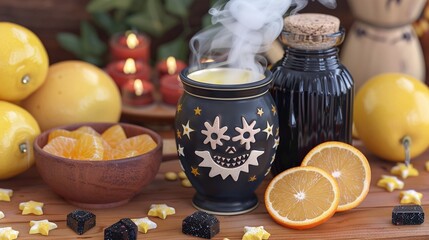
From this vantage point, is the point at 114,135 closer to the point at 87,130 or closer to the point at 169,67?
the point at 87,130

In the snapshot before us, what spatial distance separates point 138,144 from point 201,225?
193 millimetres

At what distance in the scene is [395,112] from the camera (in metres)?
1.38

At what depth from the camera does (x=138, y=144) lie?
4.12ft

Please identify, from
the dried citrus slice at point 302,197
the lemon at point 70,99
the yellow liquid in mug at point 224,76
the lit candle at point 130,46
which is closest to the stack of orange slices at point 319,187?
the dried citrus slice at point 302,197

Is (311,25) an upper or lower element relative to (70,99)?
upper

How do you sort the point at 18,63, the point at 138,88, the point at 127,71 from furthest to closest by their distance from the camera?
1. the point at 127,71
2. the point at 138,88
3. the point at 18,63

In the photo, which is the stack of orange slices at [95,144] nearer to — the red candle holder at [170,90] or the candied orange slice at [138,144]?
the candied orange slice at [138,144]

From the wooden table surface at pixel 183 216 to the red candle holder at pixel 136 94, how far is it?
0.90 ft

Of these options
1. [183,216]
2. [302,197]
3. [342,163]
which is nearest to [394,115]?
[342,163]

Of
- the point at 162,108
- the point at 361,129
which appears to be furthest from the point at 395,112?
the point at 162,108

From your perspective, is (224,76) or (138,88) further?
(138,88)

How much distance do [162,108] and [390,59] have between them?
1.46 ft

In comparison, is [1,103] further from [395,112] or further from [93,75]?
[395,112]

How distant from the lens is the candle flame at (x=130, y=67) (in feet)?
5.57
